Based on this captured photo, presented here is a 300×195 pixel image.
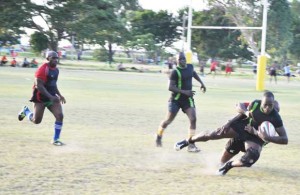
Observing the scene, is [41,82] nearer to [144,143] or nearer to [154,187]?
[144,143]

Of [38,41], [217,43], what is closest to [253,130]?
[38,41]

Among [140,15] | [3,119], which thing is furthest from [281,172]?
[140,15]

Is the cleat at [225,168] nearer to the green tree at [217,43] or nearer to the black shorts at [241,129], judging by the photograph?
the black shorts at [241,129]

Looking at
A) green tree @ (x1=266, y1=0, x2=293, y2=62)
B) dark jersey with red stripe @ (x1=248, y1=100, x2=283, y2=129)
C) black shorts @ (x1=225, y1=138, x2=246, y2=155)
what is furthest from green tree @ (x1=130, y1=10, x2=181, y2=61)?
dark jersey with red stripe @ (x1=248, y1=100, x2=283, y2=129)

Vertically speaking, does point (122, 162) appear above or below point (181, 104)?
A: below

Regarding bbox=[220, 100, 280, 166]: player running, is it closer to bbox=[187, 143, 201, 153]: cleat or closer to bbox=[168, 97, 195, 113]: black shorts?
bbox=[187, 143, 201, 153]: cleat

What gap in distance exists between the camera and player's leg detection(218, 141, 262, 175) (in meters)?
7.95

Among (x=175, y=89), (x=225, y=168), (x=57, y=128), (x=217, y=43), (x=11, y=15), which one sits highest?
(x=11, y=15)

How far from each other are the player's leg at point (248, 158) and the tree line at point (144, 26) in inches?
1784

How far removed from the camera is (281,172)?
870 cm

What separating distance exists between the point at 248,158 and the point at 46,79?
4140 millimetres

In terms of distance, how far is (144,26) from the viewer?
87.2m

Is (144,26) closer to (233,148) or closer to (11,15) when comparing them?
(11,15)

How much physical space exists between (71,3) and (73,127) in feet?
144
